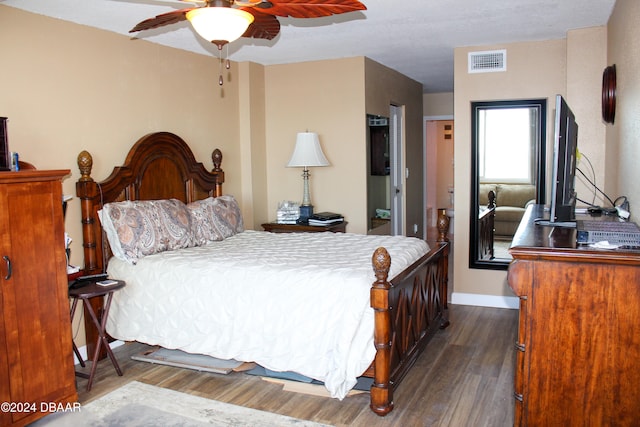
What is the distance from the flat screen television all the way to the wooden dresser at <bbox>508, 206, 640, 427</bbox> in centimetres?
49

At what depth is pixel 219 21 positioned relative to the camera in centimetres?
231

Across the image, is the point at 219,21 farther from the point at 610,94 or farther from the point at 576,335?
the point at 610,94

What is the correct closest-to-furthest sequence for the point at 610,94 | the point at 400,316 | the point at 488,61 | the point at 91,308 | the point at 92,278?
the point at 400,316 < the point at 91,308 < the point at 92,278 < the point at 610,94 < the point at 488,61

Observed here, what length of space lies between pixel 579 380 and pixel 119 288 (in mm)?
2714

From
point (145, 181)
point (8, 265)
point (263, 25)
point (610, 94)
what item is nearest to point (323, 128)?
point (145, 181)

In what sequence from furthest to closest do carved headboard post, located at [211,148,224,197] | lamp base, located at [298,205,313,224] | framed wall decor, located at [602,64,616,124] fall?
lamp base, located at [298,205,313,224] < carved headboard post, located at [211,148,224,197] < framed wall decor, located at [602,64,616,124]

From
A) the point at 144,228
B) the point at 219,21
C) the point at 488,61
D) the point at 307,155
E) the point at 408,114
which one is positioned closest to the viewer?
the point at 219,21

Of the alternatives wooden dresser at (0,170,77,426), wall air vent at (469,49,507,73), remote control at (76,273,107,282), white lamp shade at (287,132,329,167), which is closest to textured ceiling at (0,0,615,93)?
wall air vent at (469,49,507,73)

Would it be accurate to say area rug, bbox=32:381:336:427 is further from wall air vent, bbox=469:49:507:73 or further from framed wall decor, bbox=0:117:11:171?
wall air vent, bbox=469:49:507:73

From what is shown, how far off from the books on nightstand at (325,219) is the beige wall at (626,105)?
7.97 ft

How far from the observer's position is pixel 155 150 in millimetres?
4426

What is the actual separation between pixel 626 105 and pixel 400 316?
1853 millimetres

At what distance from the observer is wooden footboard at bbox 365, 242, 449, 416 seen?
2.91m

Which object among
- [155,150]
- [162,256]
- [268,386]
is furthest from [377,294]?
[155,150]
